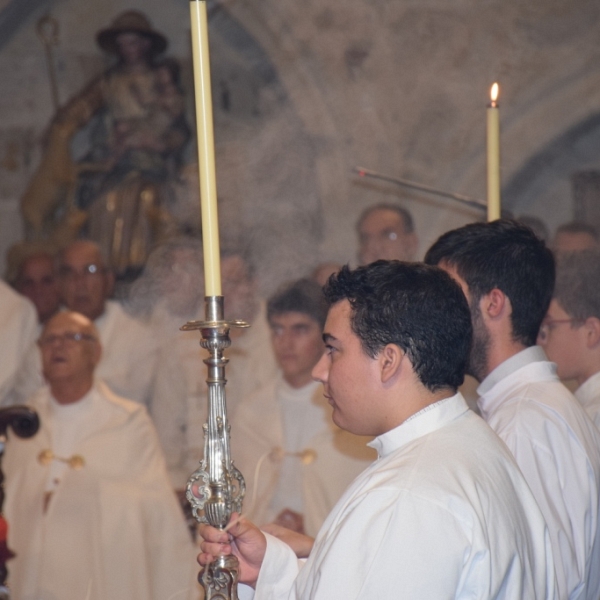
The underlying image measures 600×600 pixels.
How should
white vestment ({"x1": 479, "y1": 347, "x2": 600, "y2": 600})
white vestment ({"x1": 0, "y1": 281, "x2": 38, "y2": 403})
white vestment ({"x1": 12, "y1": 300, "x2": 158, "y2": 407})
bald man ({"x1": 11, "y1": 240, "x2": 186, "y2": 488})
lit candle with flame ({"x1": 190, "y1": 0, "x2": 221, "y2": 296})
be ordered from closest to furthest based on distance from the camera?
lit candle with flame ({"x1": 190, "y1": 0, "x2": 221, "y2": 296}) → white vestment ({"x1": 479, "y1": 347, "x2": 600, "y2": 600}) → bald man ({"x1": 11, "y1": 240, "x2": 186, "y2": 488}) → white vestment ({"x1": 12, "y1": 300, "x2": 158, "y2": 407}) → white vestment ({"x1": 0, "y1": 281, "x2": 38, "y2": 403})

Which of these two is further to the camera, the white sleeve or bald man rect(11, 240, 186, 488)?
bald man rect(11, 240, 186, 488)

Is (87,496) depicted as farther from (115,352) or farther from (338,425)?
(338,425)

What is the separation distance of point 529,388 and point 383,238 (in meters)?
3.35

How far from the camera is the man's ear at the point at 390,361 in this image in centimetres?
167

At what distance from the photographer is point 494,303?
228cm

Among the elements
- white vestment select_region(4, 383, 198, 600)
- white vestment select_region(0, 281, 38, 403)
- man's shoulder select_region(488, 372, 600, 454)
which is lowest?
white vestment select_region(4, 383, 198, 600)

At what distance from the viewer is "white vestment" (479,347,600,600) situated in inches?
81.5

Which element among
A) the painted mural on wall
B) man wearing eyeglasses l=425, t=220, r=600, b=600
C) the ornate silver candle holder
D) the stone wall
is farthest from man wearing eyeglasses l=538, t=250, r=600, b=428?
the painted mural on wall

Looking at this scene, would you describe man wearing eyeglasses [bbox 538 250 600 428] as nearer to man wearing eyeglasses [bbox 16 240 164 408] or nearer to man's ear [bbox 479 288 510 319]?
man's ear [bbox 479 288 510 319]

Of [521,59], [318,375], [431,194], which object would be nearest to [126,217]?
[431,194]

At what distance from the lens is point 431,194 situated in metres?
5.61

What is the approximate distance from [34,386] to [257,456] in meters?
1.60

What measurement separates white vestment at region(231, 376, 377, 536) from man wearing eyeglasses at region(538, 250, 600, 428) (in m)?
1.57

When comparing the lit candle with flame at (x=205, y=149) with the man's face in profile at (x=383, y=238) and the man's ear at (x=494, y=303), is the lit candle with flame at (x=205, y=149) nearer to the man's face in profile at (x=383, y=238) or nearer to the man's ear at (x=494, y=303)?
the man's ear at (x=494, y=303)
